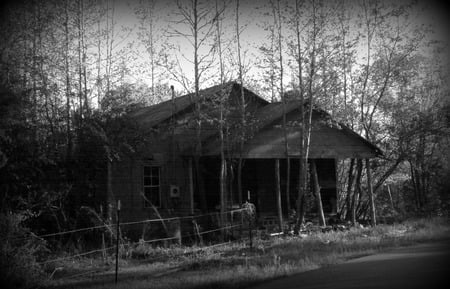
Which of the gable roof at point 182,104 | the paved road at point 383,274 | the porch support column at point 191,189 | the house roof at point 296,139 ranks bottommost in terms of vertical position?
the paved road at point 383,274

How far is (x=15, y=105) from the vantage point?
1173 cm

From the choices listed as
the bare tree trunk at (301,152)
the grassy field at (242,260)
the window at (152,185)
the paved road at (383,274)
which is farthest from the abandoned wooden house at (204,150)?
the paved road at (383,274)

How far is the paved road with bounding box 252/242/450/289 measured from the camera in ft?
27.2

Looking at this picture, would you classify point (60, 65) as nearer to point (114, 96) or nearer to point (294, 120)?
point (114, 96)

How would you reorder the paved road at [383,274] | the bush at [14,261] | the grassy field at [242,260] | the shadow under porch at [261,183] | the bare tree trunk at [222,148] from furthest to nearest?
1. the shadow under porch at [261,183]
2. the bare tree trunk at [222,148]
3. the grassy field at [242,260]
4. the bush at [14,261]
5. the paved road at [383,274]

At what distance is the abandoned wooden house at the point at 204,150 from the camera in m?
16.8

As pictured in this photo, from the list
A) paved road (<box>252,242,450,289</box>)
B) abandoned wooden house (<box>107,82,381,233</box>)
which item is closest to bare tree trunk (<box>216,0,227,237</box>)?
abandoned wooden house (<box>107,82,381,233</box>)

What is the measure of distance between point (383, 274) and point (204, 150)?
940 cm

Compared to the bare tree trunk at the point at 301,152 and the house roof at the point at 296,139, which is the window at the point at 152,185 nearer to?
the house roof at the point at 296,139

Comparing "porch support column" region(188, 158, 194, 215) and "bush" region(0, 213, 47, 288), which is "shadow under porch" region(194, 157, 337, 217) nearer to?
"porch support column" region(188, 158, 194, 215)

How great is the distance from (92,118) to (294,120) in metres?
7.22

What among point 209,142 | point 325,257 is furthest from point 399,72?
point 325,257

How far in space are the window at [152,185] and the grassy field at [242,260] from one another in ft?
12.1

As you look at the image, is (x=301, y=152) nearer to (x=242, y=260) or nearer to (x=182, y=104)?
(x=182, y=104)
